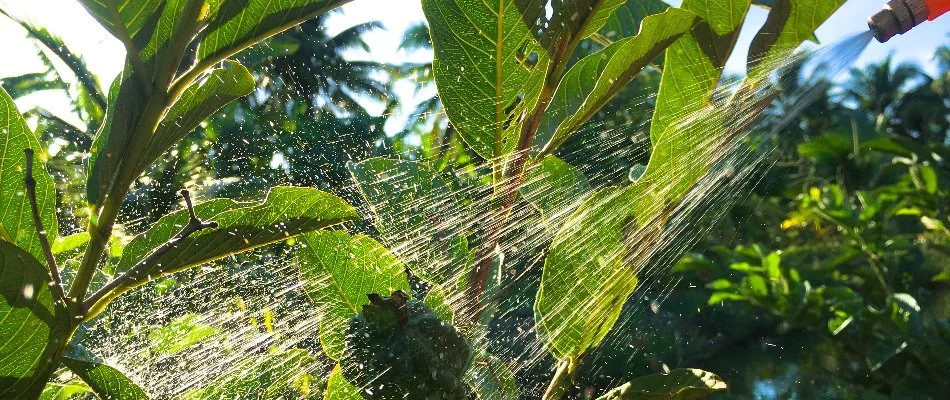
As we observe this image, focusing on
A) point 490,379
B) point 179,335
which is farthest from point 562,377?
point 179,335

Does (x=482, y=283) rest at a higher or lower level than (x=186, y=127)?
lower

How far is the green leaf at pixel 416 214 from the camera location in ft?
1.12

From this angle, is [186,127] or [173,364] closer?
→ [186,127]

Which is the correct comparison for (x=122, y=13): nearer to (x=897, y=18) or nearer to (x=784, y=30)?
(x=784, y=30)

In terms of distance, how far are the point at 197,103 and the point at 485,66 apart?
115mm

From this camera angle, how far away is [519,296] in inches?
14.2

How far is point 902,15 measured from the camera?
0.47 meters

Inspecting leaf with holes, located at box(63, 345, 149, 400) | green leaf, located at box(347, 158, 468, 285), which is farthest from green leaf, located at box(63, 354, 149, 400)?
green leaf, located at box(347, 158, 468, 285)

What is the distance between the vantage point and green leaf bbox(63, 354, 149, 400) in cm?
28

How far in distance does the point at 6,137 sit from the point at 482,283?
0.18 metres

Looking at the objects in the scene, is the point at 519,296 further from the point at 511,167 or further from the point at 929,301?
the point at 929,301

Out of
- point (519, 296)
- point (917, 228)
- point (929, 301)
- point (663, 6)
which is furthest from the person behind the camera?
point (917, 228)

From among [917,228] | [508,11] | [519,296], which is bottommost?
[917,228]

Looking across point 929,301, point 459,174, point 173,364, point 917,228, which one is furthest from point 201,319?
point 917,228
